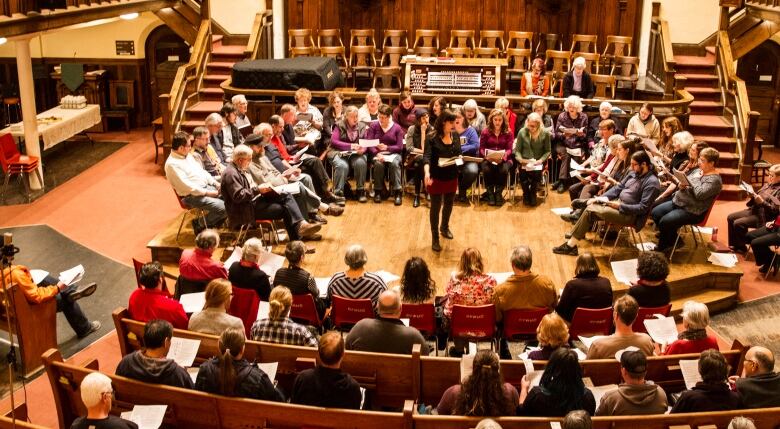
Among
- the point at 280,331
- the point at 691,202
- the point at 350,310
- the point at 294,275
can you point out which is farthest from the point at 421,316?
the point at 691,202

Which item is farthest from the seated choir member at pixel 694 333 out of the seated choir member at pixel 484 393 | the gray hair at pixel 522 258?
the seated choir member at pixel 484 393

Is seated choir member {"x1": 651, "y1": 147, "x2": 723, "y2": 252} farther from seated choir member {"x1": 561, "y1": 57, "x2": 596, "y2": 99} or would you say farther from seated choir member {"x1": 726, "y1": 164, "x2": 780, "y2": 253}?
seated choir member {"x1": 561, "y1": 57, "x2": 596, "y2": 99}

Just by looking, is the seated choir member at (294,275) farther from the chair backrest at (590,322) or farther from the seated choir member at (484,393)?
the seated choir member at (484,393)

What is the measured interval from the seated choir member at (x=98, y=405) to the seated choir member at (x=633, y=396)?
2.47 metres

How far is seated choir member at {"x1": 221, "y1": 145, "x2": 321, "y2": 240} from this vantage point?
7867 millimetres

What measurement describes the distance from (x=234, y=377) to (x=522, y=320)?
2159 mm

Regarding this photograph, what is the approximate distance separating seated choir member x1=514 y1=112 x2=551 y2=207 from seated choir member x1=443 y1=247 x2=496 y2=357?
3678 mm

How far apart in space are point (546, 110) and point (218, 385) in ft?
21.2

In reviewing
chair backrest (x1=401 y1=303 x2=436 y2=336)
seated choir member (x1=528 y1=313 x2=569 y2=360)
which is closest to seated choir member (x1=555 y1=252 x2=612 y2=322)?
chair backrest (x1=401 y1=303 x2=436 y2=336)

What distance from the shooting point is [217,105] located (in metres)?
12.7

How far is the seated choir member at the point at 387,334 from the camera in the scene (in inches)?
208

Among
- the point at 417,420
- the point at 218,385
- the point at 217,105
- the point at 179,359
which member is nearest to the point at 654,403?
the point at 417,420

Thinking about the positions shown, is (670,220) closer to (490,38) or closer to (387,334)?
(387,334)

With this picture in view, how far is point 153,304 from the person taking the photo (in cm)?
580
